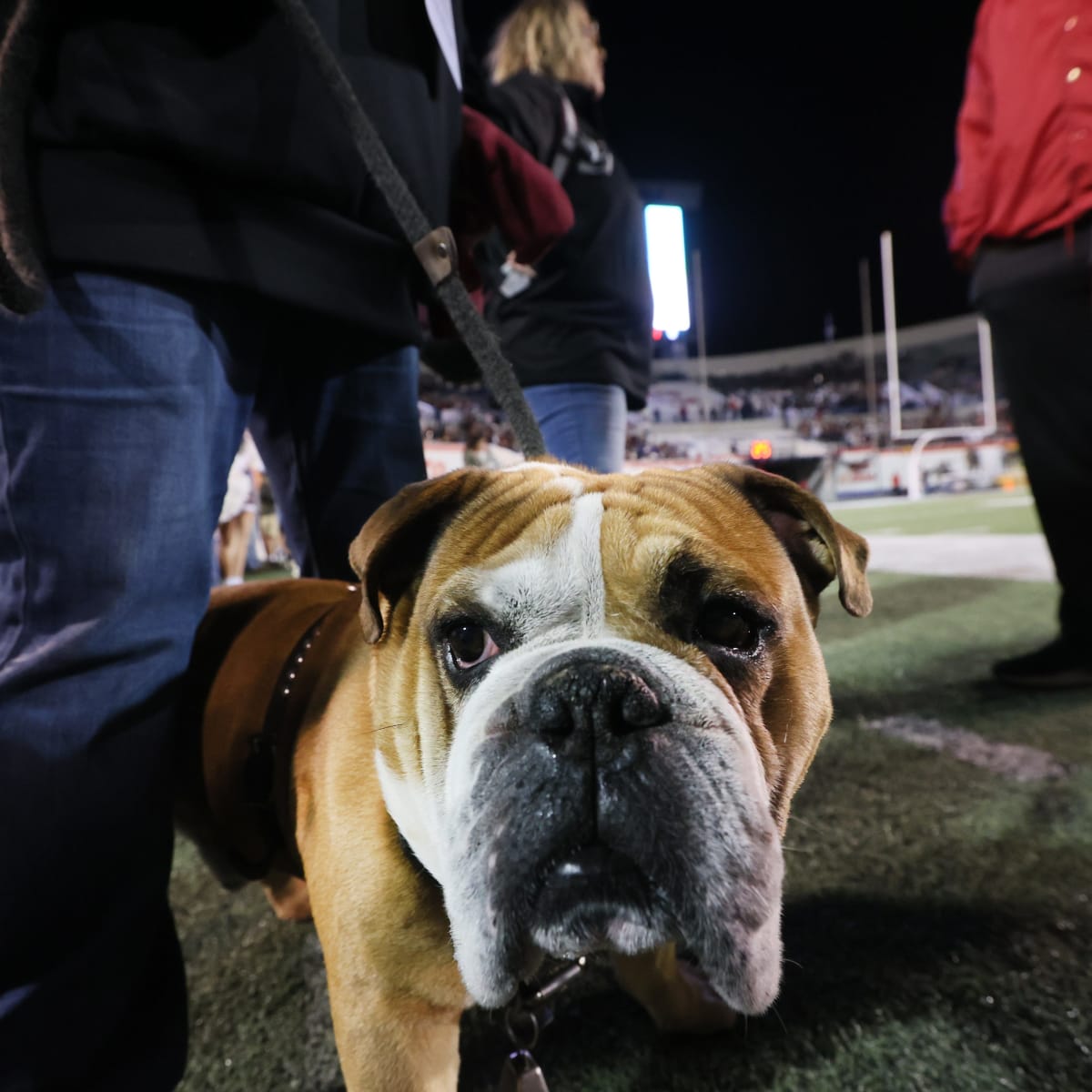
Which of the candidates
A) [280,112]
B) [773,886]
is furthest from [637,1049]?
[280,112]

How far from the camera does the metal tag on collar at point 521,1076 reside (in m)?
0.92

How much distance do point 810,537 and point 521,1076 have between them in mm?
798

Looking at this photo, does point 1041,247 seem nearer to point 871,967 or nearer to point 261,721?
point 871,967

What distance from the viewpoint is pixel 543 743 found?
679mm

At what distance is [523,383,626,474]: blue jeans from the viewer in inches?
73.9

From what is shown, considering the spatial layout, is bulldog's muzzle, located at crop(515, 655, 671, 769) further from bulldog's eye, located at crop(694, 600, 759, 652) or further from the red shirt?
the red shirt

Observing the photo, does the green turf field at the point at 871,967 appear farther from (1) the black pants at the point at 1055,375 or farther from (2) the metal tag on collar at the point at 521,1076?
(1) the black pants at the point at 1055,375

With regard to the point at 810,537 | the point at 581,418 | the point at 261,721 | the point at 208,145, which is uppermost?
the point at 208,145

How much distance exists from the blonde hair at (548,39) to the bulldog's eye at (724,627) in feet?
5.90

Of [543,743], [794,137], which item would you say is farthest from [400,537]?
[794,137]

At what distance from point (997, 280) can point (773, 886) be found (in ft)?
7.93

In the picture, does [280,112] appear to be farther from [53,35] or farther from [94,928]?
[94,928]

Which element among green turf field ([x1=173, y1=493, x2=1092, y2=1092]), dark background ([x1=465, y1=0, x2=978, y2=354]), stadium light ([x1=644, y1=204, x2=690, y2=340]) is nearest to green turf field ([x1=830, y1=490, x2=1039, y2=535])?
green turf field ([x1=173, y1=493, x2=1092, y2=1092])

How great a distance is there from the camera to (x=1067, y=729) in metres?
2.16
